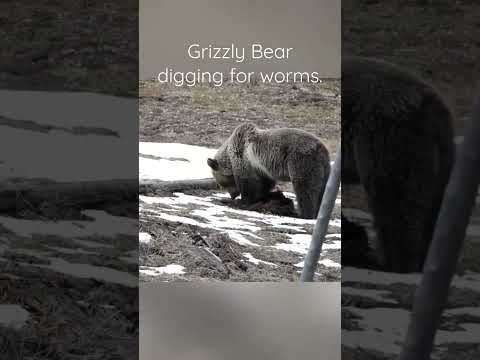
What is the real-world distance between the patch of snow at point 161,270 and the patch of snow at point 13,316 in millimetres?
739

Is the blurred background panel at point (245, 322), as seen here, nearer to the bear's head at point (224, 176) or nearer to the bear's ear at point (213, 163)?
the bear's head at point (224, 176)

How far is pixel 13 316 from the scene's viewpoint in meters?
3.82

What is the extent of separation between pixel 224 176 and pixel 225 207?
0.20 meters

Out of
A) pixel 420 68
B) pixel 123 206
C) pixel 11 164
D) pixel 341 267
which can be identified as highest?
pixel 420 68

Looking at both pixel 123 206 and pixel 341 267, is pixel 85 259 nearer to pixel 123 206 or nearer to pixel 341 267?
pixel 123 206

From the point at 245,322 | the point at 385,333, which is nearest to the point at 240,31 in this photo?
the point at 245,322

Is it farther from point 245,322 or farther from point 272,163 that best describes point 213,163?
point 245,322

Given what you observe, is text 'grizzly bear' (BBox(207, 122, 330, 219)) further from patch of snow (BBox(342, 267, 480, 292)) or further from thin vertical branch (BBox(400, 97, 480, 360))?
thin vertical branch (BBox(400, 97, 480, 360))

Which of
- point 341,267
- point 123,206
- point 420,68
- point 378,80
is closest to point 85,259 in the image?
point 123,206

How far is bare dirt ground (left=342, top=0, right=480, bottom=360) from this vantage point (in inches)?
154

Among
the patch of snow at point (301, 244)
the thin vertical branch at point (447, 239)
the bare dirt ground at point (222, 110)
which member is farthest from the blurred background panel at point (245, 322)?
the thin vertical branch at point (447, 239)

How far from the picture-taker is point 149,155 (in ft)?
12.9

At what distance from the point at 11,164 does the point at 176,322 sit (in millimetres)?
1415

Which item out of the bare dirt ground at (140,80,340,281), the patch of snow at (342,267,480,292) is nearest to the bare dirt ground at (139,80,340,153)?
the bare dirt ground at (140,80,340,281)
